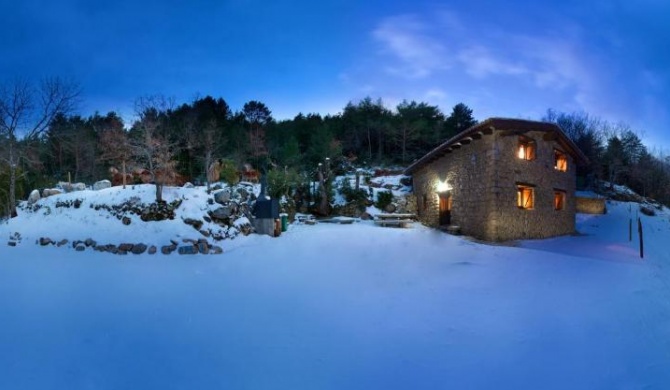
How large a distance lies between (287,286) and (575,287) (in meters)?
6.23

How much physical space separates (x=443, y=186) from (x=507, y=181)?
3.86 m

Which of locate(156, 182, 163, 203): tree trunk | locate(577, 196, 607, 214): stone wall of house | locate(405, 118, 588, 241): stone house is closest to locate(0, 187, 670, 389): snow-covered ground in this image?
locate(156, 182, 163, 203): tree trunk

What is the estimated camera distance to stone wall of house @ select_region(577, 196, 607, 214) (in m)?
21.9

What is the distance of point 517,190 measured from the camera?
14.1 metres

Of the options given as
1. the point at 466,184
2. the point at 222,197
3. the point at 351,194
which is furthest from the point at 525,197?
the point at 222,197

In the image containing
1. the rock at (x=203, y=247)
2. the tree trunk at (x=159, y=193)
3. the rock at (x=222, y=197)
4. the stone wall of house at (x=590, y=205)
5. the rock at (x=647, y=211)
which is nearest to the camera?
the rock at (x=203, y=247)

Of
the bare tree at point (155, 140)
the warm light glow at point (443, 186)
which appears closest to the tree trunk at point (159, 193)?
the bare tree at point (155, 140)

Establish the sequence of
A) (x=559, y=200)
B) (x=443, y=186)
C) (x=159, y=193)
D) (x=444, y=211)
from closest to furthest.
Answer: (x=159, y=193) < (x=559, y=200) < (x=443, y=186) < (x=444, y=211)

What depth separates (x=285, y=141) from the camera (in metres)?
28.2

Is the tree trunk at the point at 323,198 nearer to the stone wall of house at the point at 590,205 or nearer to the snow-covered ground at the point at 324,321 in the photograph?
the snow-covered ground at the point at 324,321

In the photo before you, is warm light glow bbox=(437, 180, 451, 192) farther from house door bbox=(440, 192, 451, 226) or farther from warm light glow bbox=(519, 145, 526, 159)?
warm light glow bbox=(519, 145, 526, 159)

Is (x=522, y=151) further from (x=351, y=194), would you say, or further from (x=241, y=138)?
(x=241, y=138)

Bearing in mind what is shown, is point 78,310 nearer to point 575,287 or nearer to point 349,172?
point 575,287

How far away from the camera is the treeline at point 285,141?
2103cm
